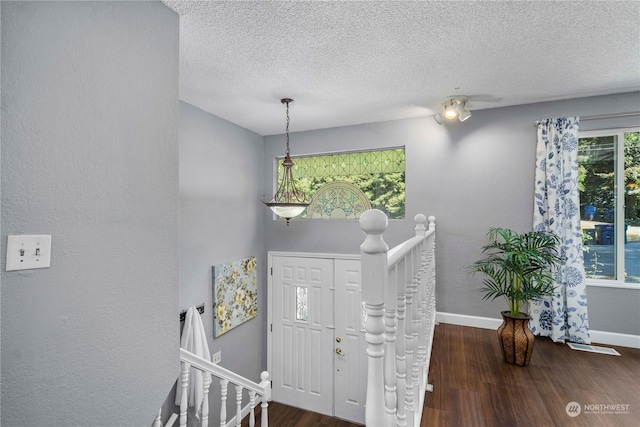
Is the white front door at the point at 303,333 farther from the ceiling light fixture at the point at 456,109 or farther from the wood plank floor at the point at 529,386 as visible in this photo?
the ceiling light fixture at the point at 456,109

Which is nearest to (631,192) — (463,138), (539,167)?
(539,167)

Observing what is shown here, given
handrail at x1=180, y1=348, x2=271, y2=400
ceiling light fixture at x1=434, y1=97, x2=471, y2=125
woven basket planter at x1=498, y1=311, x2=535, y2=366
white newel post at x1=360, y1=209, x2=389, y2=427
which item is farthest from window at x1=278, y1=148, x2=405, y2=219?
white newel post at x1=360, y1=209, x2=389, y2=427

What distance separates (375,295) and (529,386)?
1959mm

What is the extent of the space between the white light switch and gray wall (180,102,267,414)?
1774mm

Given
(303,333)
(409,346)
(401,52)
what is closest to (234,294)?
(303,333)

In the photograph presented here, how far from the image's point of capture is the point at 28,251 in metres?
1.11

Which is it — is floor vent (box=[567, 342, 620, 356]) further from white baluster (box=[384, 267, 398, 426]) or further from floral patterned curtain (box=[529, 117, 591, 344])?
white baluster (box=[384, 267, 398, 426])

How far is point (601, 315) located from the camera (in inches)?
110

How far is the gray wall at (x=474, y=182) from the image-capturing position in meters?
2.80

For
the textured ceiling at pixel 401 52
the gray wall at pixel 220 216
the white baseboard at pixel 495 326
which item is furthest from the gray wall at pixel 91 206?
the white baseboard at pixel 495 326

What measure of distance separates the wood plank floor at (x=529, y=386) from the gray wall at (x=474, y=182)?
1.46ft

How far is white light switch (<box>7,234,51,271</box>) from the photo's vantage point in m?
1.07

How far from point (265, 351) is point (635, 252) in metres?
4.13

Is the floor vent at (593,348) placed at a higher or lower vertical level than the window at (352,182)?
lower
